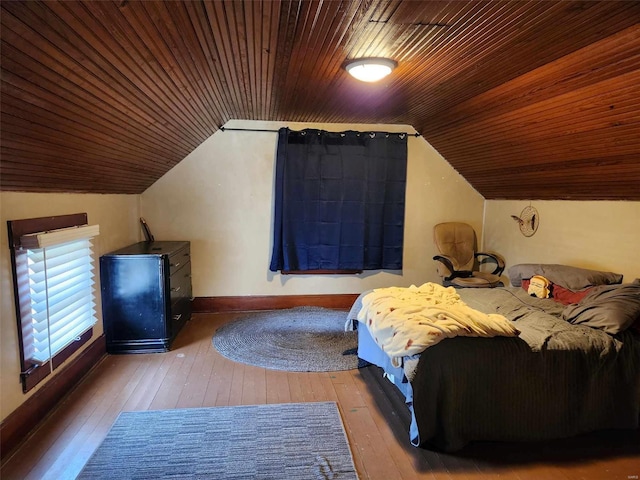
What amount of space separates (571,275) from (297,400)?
7.64 ft

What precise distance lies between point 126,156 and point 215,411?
1.99 m

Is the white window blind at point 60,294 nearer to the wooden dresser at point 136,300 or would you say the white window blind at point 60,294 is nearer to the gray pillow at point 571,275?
the wooden dresser at point 136,300

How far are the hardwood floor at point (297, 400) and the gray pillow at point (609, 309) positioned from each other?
64 centimetres

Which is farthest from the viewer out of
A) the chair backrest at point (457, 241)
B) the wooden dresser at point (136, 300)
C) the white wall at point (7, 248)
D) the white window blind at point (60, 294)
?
the chair backrest at point (457, 241)

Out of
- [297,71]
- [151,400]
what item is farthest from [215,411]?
[297,71]

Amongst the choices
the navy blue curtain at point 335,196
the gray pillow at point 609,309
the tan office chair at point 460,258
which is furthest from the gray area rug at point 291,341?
the gray pillow at point 609,309

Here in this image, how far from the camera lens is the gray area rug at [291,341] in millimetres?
3178

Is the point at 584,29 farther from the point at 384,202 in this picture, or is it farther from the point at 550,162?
the point at 384,202

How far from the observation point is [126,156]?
302cm

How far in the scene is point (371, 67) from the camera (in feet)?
7.67

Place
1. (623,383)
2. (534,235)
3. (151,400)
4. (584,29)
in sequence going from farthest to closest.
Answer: (534,235), (151,400), (623,383), (584,29)

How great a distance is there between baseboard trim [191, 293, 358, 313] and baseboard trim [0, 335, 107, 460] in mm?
1412

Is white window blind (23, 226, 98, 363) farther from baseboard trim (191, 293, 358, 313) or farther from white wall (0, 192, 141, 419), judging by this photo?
baseboard trim (191, 293, 358, 313)

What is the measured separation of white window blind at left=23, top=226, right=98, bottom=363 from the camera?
2.30 metres
